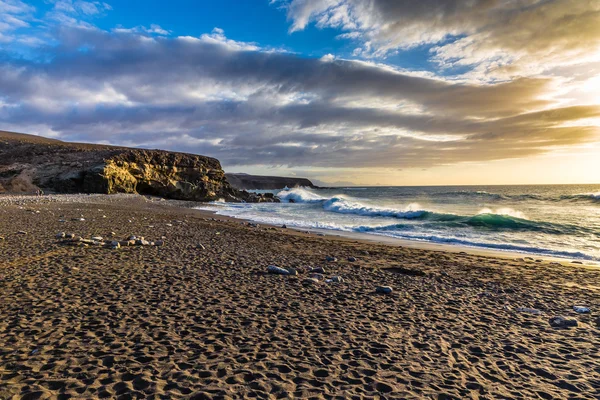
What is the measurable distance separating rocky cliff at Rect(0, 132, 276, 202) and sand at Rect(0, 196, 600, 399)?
33828mm

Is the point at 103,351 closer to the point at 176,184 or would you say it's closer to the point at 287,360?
the point at 287,360

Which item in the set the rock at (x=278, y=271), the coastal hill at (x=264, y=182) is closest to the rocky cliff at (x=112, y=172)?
the rock at (x=278, y=271)

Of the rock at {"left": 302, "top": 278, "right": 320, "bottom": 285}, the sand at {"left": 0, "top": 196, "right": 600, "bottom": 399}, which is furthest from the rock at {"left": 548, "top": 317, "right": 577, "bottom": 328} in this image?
the rock at {"left": 302, "top": 278, "right": 320, "bottom": 285}

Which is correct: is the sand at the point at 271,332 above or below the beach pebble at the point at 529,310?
above

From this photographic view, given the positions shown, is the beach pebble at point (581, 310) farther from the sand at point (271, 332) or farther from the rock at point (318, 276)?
the rock at point (318, 276)

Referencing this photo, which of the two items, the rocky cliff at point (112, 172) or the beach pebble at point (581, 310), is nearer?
the beach pebble at point (581, 310)

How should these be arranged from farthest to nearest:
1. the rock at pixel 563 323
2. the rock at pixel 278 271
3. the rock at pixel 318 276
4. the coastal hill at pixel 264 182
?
the coastal hill at pixel 264 182 < the rock at pixel 278 271 < the rock at pixel 318 276 < the rock at pixel 563 323

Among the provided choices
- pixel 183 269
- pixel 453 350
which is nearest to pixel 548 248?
pixel 453 350

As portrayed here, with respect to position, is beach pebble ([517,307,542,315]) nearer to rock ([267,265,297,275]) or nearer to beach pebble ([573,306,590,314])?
beach pebble ([573,306,590,314])

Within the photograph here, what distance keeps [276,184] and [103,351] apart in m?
163

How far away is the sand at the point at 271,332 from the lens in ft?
11.3

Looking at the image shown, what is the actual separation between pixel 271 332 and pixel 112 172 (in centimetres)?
4103

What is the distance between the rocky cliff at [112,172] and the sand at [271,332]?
33.8m

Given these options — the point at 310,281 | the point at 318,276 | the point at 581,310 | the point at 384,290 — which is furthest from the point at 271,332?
the point at 581,310
